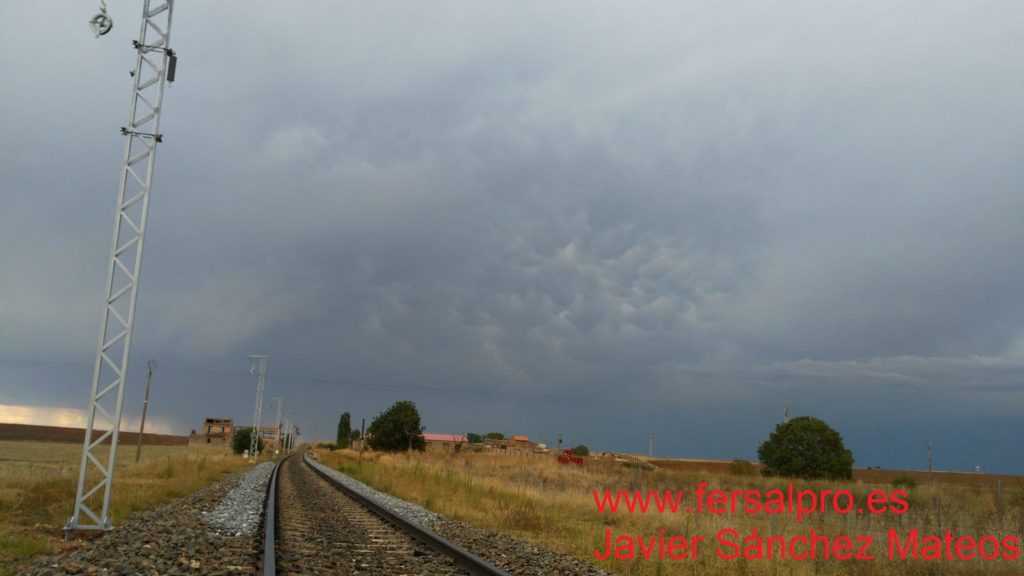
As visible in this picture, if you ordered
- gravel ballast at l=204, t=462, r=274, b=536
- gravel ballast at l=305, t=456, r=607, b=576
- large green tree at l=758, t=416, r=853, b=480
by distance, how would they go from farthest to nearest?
1. large green tree at l=758, t=416, r=853, b=480
2. gravel ballast at l=204, t=462, r=274, b=536
3. gravel ballast at l=305, t=456, r=607, b=576

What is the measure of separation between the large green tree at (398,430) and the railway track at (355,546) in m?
61.5

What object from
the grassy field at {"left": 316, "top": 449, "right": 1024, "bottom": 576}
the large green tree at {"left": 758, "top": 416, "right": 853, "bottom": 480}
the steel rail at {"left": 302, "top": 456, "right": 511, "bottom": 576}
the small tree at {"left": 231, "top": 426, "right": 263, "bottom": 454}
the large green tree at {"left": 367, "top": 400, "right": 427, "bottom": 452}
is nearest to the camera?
the steel rail at {"left": 302, "top": 456, "right": 511, "bottom": 576}

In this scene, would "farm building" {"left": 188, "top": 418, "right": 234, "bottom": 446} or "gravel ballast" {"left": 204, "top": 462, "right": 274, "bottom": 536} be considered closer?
"gravel ballast" {"left": 204, "top": 462, "right": 274, "bottom": 536}

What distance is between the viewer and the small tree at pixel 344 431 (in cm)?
14612

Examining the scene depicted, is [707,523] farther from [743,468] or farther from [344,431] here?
[344,431]

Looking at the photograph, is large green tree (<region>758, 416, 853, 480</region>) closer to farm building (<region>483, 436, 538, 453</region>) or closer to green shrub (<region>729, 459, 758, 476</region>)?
green shrub (<region>729, 459, 758, 476</region>)

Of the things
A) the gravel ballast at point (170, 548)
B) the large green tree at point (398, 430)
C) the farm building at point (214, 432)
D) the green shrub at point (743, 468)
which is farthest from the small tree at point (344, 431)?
the gravel ballast at point (170, 548)

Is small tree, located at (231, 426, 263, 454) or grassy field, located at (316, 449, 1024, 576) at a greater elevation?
grassy field, located at (316, 449, 1024, 576)

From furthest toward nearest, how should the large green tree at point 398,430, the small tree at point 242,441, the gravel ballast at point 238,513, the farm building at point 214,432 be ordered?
the farm building at point 214,432 → the small tree at point 242,441 → the large green tree at point 398,430 → the gravel ballast at point 238,513

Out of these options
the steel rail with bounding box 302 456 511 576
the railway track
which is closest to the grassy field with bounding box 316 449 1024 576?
the steel rail with bounding box 302 456 511 576

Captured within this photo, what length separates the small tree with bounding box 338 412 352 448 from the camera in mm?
146125

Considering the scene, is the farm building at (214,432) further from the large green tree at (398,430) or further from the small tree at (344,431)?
the large green tree at (398,430)

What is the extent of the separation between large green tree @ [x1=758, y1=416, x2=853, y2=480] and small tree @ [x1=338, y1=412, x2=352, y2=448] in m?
108

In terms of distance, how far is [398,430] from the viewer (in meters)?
80.4
